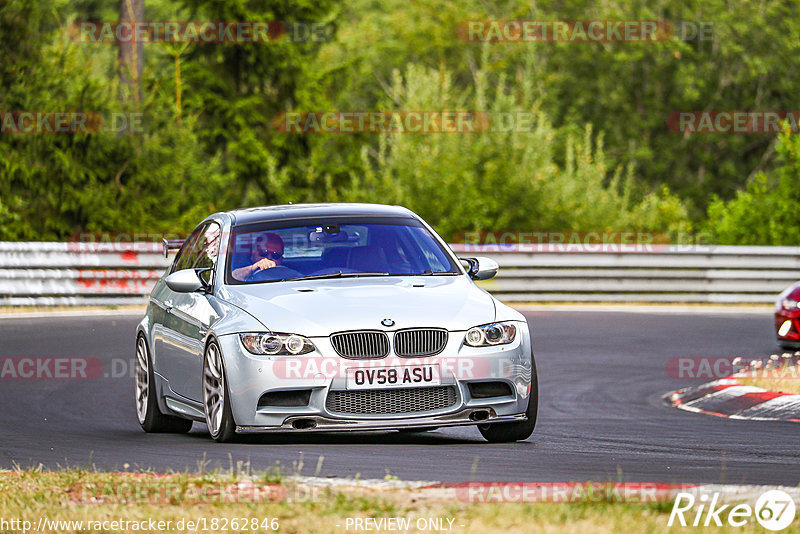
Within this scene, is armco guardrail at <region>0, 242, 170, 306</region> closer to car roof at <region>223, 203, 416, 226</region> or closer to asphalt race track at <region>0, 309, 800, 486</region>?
asphalt race track at <region>0, 309, 800, 486</region>

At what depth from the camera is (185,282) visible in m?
9.80

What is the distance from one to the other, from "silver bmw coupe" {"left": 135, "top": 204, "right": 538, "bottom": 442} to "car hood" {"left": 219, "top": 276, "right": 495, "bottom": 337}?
1 cm

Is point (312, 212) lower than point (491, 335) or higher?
higher

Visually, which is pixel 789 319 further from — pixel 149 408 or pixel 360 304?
pixel 360 304

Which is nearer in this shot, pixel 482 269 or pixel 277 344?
pixel 277 344

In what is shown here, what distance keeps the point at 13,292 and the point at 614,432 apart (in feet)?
43.5

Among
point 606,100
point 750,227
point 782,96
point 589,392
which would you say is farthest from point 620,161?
point 589,392

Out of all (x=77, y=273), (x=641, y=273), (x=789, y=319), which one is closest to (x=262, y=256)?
(x=789, y=319)

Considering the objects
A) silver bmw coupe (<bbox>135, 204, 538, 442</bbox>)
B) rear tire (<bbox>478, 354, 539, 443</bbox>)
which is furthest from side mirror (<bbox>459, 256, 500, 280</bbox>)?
rear tire (<bbox>478, 354, 539, 443</bbox>)

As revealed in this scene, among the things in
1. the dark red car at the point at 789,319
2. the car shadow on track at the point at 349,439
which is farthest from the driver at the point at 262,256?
the dark red car at the point at 789,319

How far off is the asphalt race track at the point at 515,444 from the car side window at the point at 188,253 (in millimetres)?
1238

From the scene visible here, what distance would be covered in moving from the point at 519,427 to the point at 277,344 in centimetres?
173

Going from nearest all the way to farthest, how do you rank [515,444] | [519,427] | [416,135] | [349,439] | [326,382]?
[326,382]
[515,444]
[519,427]
[349,439]
[416,135]

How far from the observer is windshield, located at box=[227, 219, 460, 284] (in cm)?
988
